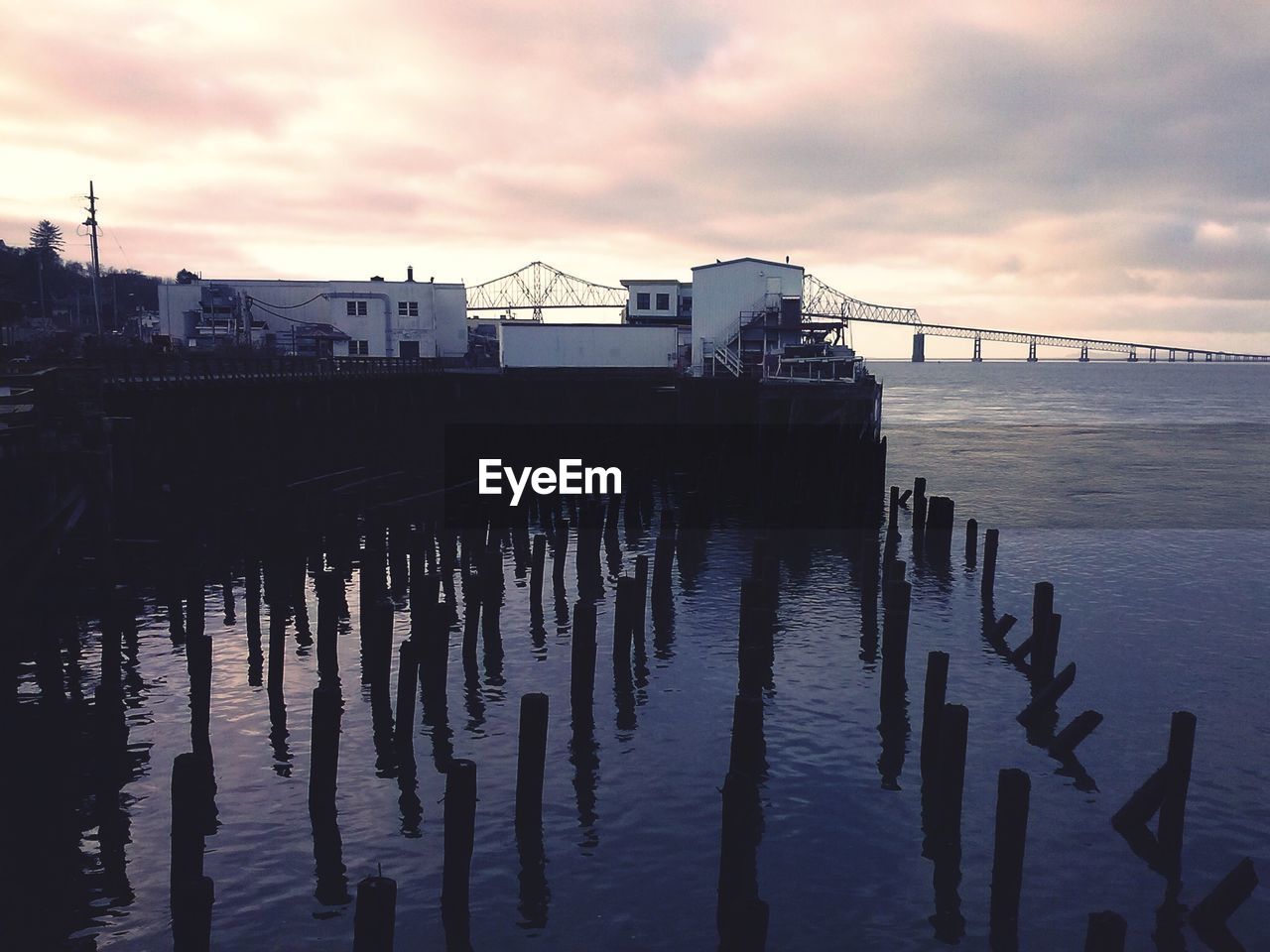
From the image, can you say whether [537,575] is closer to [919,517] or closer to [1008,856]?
[1008,856]

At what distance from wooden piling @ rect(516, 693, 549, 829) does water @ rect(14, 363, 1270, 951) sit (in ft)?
1.90

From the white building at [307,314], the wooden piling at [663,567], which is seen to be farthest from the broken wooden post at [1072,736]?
the white building at [307,314]

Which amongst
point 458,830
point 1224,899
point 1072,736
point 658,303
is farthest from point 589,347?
point 1224,899

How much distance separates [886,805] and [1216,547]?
2978 centimetres

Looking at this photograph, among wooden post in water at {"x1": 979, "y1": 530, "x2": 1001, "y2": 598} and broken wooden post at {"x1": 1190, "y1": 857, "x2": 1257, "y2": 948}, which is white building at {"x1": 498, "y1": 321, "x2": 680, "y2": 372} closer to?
wooden post in water at {"x1": 979, "y1": 530, "x2": 1001, "y2": 598}

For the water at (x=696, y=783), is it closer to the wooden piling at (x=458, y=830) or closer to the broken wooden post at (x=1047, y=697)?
the broken wooden post at (x=1047, y=697)

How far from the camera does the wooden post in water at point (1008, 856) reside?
40.7ft

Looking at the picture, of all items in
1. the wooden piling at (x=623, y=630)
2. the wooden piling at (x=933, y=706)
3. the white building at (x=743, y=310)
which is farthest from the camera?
the white building at (x=743, y=310)

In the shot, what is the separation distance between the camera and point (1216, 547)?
1559 inches

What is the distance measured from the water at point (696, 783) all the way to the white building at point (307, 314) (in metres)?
63.4

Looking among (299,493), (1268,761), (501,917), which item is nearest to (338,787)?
(501,917)

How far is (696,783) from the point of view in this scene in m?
17.7

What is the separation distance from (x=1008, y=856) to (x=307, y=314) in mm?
88627

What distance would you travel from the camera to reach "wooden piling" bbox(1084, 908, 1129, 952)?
967cm
